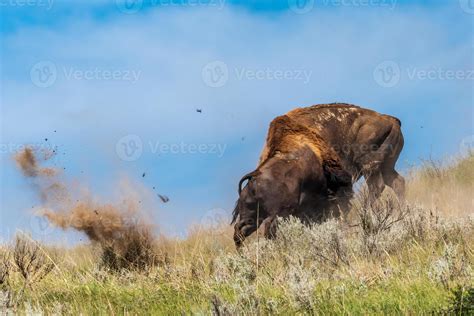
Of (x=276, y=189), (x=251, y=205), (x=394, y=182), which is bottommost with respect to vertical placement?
(x=394, y=182)

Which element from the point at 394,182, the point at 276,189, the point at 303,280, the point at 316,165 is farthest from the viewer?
the point at 394,182

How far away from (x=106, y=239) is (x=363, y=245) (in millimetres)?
5034

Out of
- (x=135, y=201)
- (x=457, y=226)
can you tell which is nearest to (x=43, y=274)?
(x=135, y=201)

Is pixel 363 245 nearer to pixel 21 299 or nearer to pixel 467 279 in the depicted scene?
pixel 467 279

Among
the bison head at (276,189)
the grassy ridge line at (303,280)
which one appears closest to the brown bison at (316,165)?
the bison head at (276,189)

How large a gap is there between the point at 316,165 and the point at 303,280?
20.6ft

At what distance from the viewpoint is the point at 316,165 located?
12469 millimetres

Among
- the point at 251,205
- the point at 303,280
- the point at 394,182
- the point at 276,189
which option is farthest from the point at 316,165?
the point at 303,280

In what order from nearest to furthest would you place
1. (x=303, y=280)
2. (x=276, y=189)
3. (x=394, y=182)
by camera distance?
(x=303, y=280) → (x=276, y=189) → (x=394, y=182)

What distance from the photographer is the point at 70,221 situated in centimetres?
1293

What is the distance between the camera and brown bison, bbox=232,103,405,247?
11984mm

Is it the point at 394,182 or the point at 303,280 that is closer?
the point at 303,280

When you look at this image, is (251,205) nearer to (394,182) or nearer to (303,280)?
(394,182)

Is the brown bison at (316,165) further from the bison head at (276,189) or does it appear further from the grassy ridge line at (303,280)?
the grassy ridge line at (303,280)
